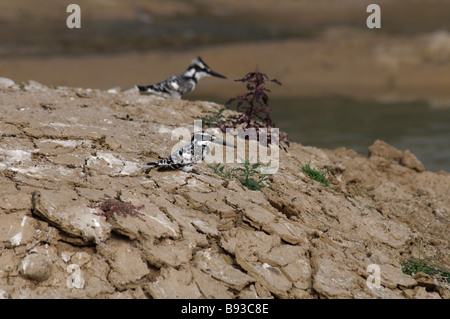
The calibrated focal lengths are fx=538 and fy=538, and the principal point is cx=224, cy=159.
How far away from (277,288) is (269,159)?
2407 millimetres

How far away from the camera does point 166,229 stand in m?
4.58

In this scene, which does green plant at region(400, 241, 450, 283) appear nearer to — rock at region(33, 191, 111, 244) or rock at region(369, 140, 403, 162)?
rock at region(33, 191, 111, 244)

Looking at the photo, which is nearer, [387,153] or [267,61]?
[387,153]

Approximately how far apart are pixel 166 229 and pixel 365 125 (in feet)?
33.4

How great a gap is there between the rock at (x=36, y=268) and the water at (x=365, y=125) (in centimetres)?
817

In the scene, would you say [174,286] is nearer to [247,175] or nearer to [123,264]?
[123,264]

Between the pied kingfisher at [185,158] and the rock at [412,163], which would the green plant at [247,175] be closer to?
the pied kingfisher at [185,158]

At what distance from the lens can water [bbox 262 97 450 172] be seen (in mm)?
11852

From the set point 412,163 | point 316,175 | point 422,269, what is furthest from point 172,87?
point 422,269

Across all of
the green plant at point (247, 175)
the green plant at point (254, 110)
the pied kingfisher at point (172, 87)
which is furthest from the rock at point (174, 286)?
the pied kingfisher at point (172, 87)

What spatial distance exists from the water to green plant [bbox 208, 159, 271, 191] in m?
5.68

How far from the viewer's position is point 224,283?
4340 mm
